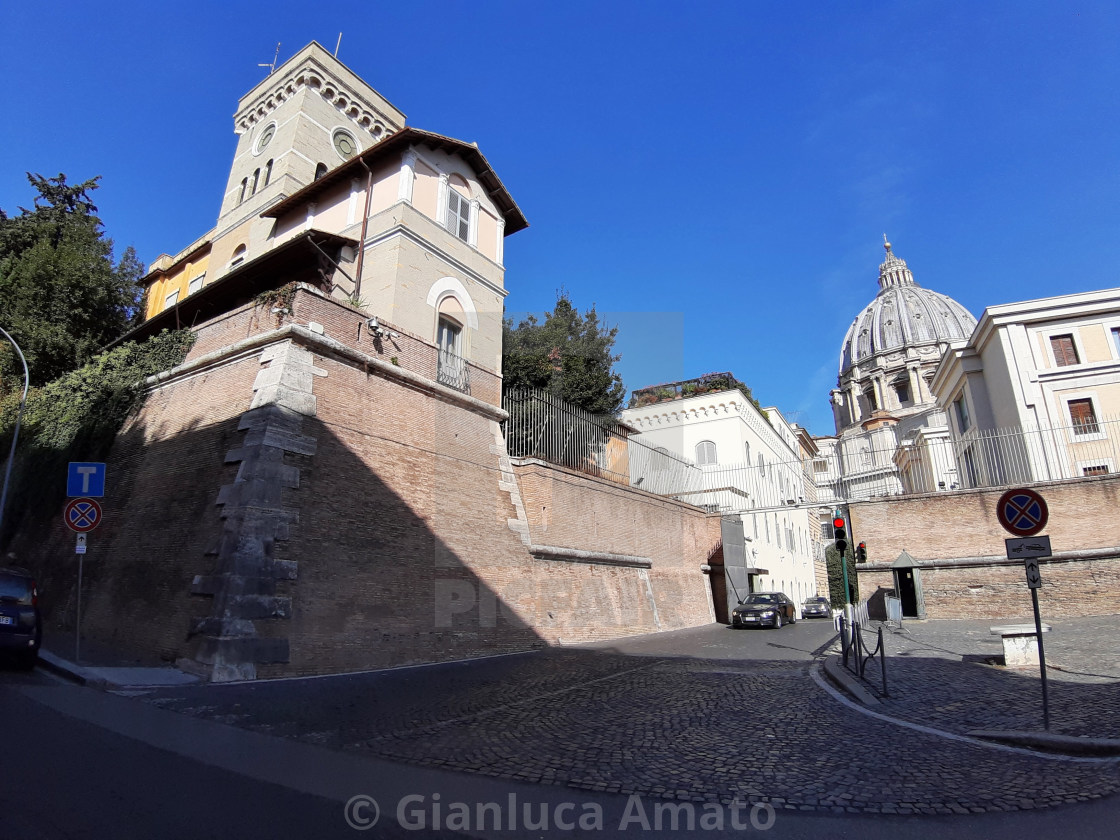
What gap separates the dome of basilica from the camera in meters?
80.9

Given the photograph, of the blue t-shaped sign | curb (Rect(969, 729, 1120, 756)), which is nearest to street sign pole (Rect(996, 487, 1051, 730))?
curb (Rect(969, 729, 1120, 756))

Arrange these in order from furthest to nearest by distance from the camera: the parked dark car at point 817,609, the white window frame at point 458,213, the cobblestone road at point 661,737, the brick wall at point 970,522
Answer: the parked dark car at point 817,609, the brick wall at point 970,522, the white window frame at point 458,213, the cobblestone road at point 661,737

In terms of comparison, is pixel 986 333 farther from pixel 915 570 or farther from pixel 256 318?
pixel 256 318

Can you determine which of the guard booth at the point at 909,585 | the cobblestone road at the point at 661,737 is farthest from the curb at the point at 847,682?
the guard booth at the point at 909,585

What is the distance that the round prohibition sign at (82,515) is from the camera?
9.09 m

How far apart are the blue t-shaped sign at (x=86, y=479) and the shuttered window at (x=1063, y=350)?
3344 centimetres

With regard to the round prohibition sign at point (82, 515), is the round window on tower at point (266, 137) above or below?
above

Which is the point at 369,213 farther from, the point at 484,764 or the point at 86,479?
the point at 484,764

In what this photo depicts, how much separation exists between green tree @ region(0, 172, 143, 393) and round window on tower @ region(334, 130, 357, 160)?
8.60 meters

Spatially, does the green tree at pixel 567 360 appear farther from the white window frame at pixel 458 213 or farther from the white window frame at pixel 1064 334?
the white window frame at pixel 1064 334

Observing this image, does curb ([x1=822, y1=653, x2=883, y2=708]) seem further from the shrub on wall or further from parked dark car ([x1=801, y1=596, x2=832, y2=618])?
parked dark car ([x1=801, y1=596, x2=832, y2=618])

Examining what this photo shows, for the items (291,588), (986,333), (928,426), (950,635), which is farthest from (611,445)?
(928,426)

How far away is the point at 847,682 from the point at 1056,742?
10.9ft

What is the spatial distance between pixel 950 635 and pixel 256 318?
17.6m
